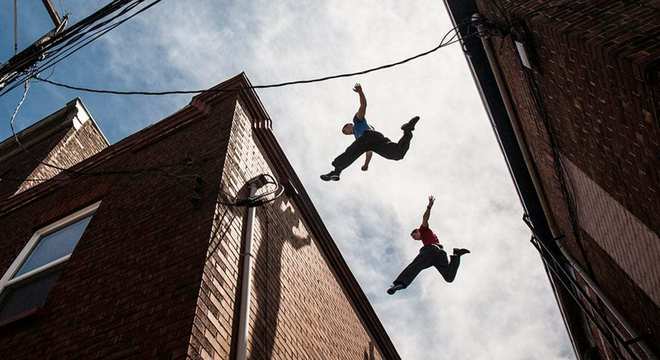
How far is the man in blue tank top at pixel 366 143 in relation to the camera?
7.01 m

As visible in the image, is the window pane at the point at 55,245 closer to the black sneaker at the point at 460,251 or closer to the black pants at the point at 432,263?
the black pants at the point at 432,263

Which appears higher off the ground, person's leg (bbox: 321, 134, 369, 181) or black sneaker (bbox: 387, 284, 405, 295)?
person's leg (bbox: 321, 134, 369, 181)

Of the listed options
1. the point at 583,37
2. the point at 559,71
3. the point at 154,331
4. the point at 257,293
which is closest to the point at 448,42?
the point at 559,71

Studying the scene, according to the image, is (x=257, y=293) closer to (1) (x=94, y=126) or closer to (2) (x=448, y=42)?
(2) (x=448, y=42)

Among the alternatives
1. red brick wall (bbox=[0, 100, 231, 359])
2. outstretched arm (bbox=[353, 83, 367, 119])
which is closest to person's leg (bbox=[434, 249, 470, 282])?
outstretched arm (bbox=[353, 83, 367, 119])

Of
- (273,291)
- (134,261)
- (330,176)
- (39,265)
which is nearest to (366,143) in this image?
(330,176)

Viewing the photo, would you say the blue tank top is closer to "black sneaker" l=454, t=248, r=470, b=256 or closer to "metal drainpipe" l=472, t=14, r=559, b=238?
→ "metal drainpipe" l=472, t=14, r=559, b=238

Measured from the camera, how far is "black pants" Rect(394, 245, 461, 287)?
7.39 metres

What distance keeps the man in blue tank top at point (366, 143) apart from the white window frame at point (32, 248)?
359cm

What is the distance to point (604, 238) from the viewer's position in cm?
562

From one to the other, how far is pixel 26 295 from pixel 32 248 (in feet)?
3.63

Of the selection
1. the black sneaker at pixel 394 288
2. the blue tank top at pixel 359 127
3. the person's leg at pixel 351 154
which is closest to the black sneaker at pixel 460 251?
the black sneaker at pixel 394 288

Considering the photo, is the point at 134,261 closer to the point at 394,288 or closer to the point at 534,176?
the point at 394,288

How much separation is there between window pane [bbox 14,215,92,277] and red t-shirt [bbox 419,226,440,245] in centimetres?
531
